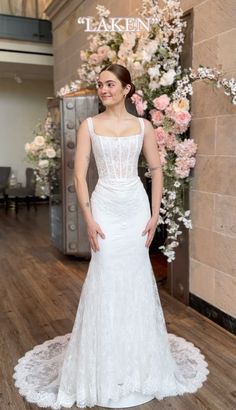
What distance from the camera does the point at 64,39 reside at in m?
5.73

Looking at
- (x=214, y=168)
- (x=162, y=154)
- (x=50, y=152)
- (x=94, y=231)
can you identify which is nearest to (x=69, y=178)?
(x=50, y=152)

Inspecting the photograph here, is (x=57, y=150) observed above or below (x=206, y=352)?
above

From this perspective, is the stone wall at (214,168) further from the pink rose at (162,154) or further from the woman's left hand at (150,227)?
the woman's left hand at (150,227)

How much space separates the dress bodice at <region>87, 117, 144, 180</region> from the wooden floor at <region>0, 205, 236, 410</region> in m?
1.16

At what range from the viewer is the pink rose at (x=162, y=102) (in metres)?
2.73

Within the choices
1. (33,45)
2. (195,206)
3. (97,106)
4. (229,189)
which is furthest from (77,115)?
(33,45)

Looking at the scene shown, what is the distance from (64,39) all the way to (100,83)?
14.4 feet

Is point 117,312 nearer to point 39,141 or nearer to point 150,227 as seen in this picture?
point 150,227

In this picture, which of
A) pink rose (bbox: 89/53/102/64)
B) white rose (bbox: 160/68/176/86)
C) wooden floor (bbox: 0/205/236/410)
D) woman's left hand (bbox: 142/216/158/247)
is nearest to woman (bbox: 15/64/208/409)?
woman's left hand (bbox: 142/216/158/247)

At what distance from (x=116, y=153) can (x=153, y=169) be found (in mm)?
258

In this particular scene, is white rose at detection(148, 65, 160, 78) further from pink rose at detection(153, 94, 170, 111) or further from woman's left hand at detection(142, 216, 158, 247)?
woman's left hand at detection(142, 216, 158, 247)

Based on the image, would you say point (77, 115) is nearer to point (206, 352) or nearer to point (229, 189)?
point (229, 189)

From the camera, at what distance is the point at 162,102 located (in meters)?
2.73

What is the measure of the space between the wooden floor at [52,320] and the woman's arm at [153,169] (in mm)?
860
